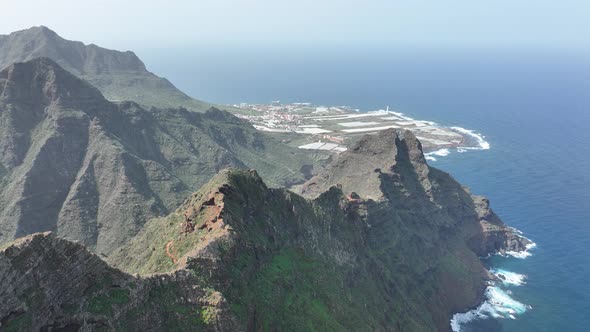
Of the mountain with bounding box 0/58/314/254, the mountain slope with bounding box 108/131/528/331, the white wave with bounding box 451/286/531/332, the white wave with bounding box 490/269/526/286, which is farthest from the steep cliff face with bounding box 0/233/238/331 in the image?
the white wave with bounding box 490/269/526/286

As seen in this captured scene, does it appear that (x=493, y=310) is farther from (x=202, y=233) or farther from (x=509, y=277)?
(x=202, y=233)

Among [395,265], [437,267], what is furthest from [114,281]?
[437,267]

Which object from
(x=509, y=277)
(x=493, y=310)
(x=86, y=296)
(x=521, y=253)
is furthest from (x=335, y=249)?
(x=521, y=253)

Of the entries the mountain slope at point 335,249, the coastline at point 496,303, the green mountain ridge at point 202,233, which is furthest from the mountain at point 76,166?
the coastline at point 496,303

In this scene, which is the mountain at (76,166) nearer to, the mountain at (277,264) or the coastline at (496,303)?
the mountain at (277,264)

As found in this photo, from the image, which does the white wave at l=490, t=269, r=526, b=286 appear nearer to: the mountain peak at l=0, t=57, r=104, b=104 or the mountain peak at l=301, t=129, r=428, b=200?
the mountain peak at l=301, t=129, r=428, b=200

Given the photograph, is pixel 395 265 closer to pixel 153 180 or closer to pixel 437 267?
pixel 437 267
